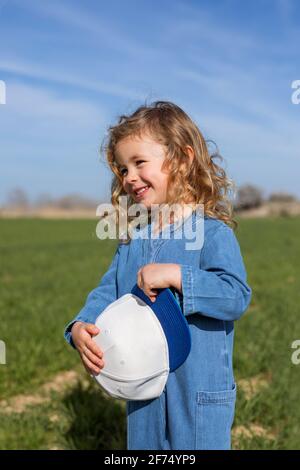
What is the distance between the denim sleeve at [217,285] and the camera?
1874 mm

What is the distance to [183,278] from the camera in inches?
73.7

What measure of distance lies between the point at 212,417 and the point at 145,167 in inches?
34.8

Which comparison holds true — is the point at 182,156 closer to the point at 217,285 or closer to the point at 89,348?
the point at 217,285

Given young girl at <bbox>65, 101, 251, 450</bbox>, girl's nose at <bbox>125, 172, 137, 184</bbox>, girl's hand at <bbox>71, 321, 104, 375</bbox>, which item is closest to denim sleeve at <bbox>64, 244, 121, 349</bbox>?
young girl at <bbox>65, 101, 251, 450</bbox>

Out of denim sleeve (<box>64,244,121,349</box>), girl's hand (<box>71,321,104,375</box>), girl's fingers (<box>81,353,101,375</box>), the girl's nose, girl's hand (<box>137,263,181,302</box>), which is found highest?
the girl's nose

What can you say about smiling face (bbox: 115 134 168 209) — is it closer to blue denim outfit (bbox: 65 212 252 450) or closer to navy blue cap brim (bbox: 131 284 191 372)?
blue denim outfit (bbox: 65 212 252 450)

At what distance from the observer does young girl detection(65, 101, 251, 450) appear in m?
1.91

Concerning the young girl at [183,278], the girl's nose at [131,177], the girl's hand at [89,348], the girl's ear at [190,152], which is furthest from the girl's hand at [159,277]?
the girl's ear at [190,152]

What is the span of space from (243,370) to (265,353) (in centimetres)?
44

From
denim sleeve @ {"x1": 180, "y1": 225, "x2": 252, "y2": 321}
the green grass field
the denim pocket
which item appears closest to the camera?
denim sleeve @ {"x1": 180, "y1": 225, "x2": 252, "y2": 321}

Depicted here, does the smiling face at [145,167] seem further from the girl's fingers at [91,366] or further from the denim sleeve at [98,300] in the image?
the girl's fingers at [91,366]

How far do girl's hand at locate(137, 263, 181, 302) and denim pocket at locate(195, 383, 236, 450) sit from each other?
1.34 feet

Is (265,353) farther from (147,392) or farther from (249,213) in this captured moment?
(249,213)

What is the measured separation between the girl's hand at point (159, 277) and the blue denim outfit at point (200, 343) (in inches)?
0.9
